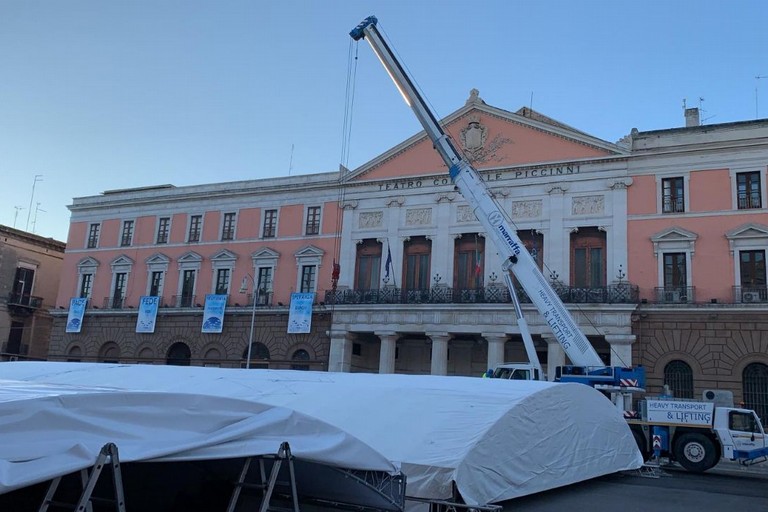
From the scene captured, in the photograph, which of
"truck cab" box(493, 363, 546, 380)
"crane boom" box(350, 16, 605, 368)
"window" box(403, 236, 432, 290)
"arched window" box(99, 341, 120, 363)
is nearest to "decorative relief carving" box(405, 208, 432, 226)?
"window" box(403, 236, 432, 290)

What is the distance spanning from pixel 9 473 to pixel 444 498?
7.18 metres

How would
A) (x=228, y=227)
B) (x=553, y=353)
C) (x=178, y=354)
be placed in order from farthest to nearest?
(x=228, y=227) < (x=178, y=354) < (x=553, y=353)

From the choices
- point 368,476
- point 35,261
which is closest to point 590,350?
point 368,476

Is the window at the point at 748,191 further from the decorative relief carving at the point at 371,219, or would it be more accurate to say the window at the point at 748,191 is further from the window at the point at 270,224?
the window at the point at 270,224

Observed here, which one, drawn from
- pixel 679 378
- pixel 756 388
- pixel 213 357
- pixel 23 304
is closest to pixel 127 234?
pixel 23 304

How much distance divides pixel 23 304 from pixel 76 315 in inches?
316

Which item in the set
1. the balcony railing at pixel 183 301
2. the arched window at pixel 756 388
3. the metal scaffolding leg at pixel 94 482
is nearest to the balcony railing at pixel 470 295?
the arched window at pixel 756 388

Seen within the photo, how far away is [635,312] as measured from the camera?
32.3 meters

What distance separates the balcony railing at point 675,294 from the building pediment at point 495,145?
23.3 ft

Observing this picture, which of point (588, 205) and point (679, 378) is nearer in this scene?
point (679, 378)

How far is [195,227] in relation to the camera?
46062 millimetres

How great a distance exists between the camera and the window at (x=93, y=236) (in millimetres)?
49250

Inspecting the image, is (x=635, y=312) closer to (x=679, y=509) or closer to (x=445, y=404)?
(x=679, y=509)

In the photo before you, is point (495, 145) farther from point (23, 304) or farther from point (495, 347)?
point (23, 304)
